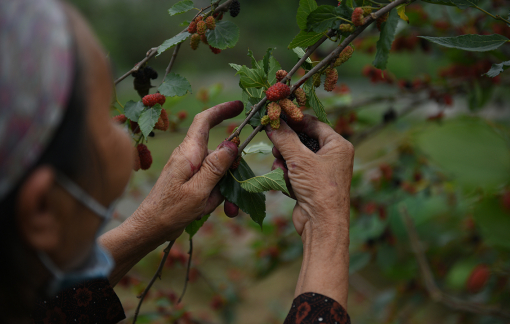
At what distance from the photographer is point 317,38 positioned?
907 millimetres

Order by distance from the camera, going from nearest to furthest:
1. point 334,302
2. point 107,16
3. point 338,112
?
point 334,302 → point 338,112 → point 107,16

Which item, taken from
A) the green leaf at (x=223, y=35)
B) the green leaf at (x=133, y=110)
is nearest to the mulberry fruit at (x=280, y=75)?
the green leaf at (x=223, y=35)

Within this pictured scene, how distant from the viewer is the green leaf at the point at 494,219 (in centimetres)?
105

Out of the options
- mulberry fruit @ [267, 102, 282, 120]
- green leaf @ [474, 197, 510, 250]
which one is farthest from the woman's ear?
green leaf @ [474, 197, 510, 250]

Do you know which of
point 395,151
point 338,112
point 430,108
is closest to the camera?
point 338,112

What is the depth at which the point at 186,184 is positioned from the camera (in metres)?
0.96

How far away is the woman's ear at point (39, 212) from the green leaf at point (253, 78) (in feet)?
1.68

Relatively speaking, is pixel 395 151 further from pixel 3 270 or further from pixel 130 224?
pixel 3 270

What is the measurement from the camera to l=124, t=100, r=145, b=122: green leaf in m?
1.01

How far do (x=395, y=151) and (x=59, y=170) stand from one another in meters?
1.99

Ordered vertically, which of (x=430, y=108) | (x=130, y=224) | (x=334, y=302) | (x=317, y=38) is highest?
(x=317, y=38)

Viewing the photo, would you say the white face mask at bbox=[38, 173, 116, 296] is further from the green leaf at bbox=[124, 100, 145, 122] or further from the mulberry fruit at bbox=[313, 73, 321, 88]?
the mulberry fruit at bbox=[313, 73, 321, 88]

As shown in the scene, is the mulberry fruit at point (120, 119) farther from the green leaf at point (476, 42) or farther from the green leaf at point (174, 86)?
the green leaf at point (476, 42)

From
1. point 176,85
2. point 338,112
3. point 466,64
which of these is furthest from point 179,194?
point 466,64
